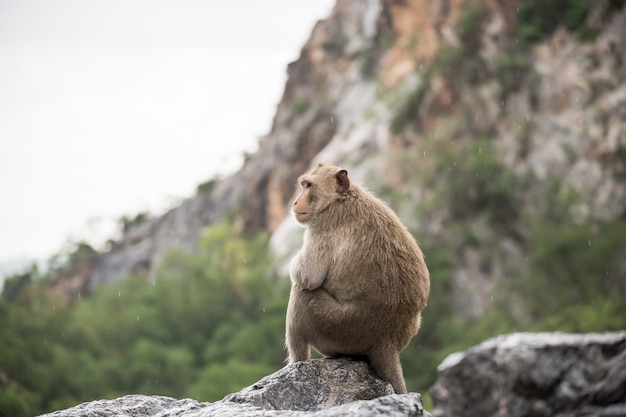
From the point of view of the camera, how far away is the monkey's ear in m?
6.14

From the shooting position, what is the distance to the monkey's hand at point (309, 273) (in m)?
5.86

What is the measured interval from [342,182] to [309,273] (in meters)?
0.73

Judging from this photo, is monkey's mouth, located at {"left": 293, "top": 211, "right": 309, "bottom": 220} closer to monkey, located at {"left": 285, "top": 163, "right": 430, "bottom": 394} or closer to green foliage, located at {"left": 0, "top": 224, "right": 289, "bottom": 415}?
monkey, located at {"left": 285, "top": 163, "right": 430, "bottom": 394}

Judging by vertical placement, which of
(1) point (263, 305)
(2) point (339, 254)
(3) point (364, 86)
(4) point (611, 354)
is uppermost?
(3) point (364, 86)

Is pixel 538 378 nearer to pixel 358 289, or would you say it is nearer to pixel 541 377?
pixel 541 377

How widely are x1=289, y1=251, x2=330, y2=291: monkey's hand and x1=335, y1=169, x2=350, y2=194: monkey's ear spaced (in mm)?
565

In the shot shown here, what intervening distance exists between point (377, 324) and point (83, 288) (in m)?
71.6

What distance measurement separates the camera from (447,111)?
46.2m

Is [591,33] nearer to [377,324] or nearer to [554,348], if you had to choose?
[554,348]

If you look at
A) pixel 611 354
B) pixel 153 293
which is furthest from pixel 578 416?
pixel 153 293

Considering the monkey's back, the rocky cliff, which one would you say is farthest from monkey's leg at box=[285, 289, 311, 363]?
the rocky cliff

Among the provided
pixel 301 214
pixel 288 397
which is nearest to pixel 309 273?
pixel 301 214

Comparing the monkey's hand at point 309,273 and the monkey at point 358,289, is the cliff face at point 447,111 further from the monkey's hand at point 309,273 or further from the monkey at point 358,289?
the monkey's hand at point 309,273

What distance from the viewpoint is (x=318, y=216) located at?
20.0 feet
